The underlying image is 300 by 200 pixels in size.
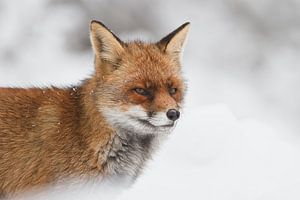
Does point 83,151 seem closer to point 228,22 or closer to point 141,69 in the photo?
point 141,69

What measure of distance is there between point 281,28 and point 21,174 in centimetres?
873

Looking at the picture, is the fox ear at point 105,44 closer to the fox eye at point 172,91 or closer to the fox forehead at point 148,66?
the fox forehead at point 148,66

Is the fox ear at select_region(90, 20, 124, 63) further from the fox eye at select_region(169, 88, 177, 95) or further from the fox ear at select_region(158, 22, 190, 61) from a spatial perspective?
the fox eye at select_region(169, 88, 177, 95)

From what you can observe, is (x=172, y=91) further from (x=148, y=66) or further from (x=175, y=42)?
(x=175, y=42)

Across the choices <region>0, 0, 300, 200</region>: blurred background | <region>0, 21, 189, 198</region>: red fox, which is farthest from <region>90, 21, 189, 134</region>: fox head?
<region>0, 0, 300, 200</region>: blurred background

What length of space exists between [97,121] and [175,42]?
44.4 inches

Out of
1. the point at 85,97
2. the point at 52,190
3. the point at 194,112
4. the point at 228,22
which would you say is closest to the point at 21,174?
the point at 52,190

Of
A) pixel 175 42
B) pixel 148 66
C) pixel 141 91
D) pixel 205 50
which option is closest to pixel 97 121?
pixel 141 91

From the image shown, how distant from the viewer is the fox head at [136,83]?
17.6ft

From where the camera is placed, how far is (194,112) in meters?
9.36

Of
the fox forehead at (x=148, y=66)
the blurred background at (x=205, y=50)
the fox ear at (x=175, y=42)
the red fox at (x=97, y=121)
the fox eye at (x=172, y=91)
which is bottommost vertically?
the blurred background at (x=205, y=50)

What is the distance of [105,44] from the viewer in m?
5.71

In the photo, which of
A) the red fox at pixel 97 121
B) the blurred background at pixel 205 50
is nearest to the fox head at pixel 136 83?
the red fox at pixel 97 121

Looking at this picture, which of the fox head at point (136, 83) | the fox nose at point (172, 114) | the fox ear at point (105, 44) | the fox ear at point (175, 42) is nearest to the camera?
the fox nose at point (172, 114)
